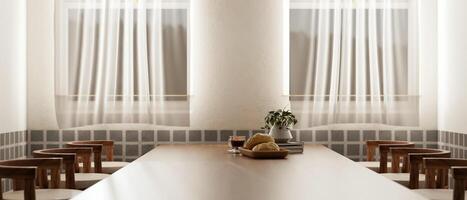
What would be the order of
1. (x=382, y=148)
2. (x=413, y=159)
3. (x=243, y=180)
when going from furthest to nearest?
(x=382, y=148), (x=413, y=159), (x=243, y=180)

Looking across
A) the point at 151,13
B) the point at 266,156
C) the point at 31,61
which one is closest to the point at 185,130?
the point at 151,13

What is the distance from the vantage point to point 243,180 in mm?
3273

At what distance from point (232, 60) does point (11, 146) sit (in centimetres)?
200

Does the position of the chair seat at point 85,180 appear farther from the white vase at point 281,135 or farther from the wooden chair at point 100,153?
the white vase at point 281,135

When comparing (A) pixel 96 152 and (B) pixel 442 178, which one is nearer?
(B) pixel 442 178

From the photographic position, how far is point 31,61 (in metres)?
6.62

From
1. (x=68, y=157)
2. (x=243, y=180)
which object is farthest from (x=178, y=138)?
(x=243, y=180)

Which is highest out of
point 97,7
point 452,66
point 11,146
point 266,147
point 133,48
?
point 97,7

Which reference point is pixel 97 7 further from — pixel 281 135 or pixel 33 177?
pixel 33 177

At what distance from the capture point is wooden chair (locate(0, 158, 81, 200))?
3500 millimetres

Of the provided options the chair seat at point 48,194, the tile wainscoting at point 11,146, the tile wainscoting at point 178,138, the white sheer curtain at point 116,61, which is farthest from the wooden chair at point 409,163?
the tile wainscoting at point 11,146

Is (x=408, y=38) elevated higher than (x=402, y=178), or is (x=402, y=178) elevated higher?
(x=408, y=38)

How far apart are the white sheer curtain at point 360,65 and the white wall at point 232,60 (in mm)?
144

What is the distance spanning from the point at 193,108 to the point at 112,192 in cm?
379
